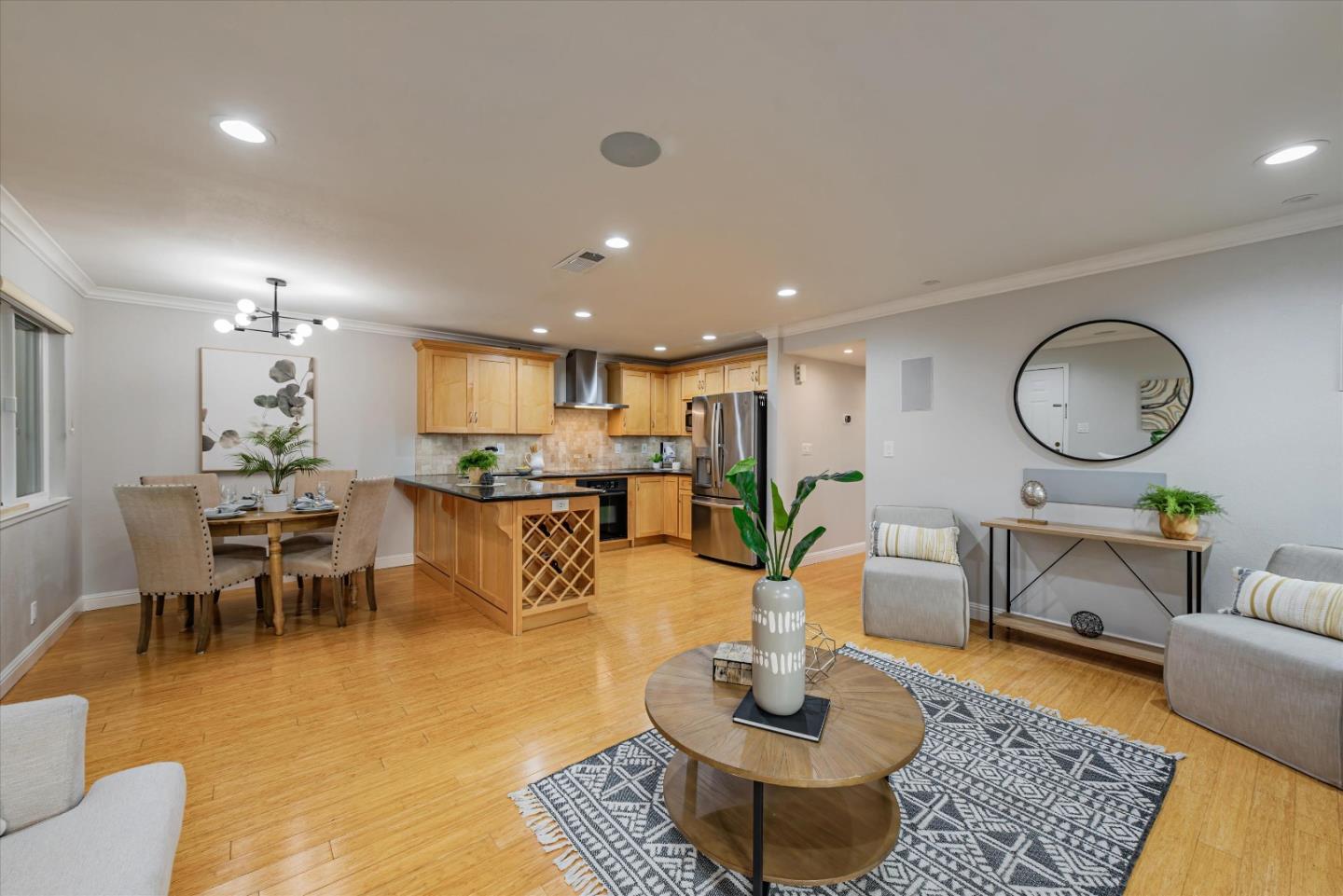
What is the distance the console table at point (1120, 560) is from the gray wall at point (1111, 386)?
21.0 inches

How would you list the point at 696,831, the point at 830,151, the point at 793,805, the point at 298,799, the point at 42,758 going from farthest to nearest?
1. the point at 830,151
2. the point at 298,799
3. the point at 793,805
4. the point at 696,831
5. the point at 42,758

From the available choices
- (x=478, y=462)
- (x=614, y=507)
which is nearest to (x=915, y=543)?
(x=478, y=462)

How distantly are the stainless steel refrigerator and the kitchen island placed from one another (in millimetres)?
1884

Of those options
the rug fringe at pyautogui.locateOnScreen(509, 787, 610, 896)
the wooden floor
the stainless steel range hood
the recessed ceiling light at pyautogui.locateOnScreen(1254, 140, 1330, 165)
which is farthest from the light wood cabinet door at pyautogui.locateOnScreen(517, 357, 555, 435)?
the recessed ceiling light at pyautogui.locateOnScreen(1254, 140, 1330, 165)

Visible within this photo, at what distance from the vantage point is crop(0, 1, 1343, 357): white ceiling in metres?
1.44

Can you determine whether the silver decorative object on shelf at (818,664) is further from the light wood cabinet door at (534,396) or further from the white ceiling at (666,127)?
the light wood cabinet door at (534,396)

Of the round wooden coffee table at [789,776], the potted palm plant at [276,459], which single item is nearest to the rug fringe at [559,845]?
the round wooden coffee table at [789,776]

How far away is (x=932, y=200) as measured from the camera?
98.3 inches

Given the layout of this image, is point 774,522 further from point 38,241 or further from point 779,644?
point 38,241

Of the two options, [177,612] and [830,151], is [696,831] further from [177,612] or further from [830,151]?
[177,612]

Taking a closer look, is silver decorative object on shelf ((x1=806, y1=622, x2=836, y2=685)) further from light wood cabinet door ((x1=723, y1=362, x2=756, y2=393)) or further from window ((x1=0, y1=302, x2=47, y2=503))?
window ((x1=0, y1=302, x2=47, y2=503))

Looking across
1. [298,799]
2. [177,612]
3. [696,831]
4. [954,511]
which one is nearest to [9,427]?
[177,612]

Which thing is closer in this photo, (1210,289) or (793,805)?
(793,805)

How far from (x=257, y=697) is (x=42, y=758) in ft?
5.59
